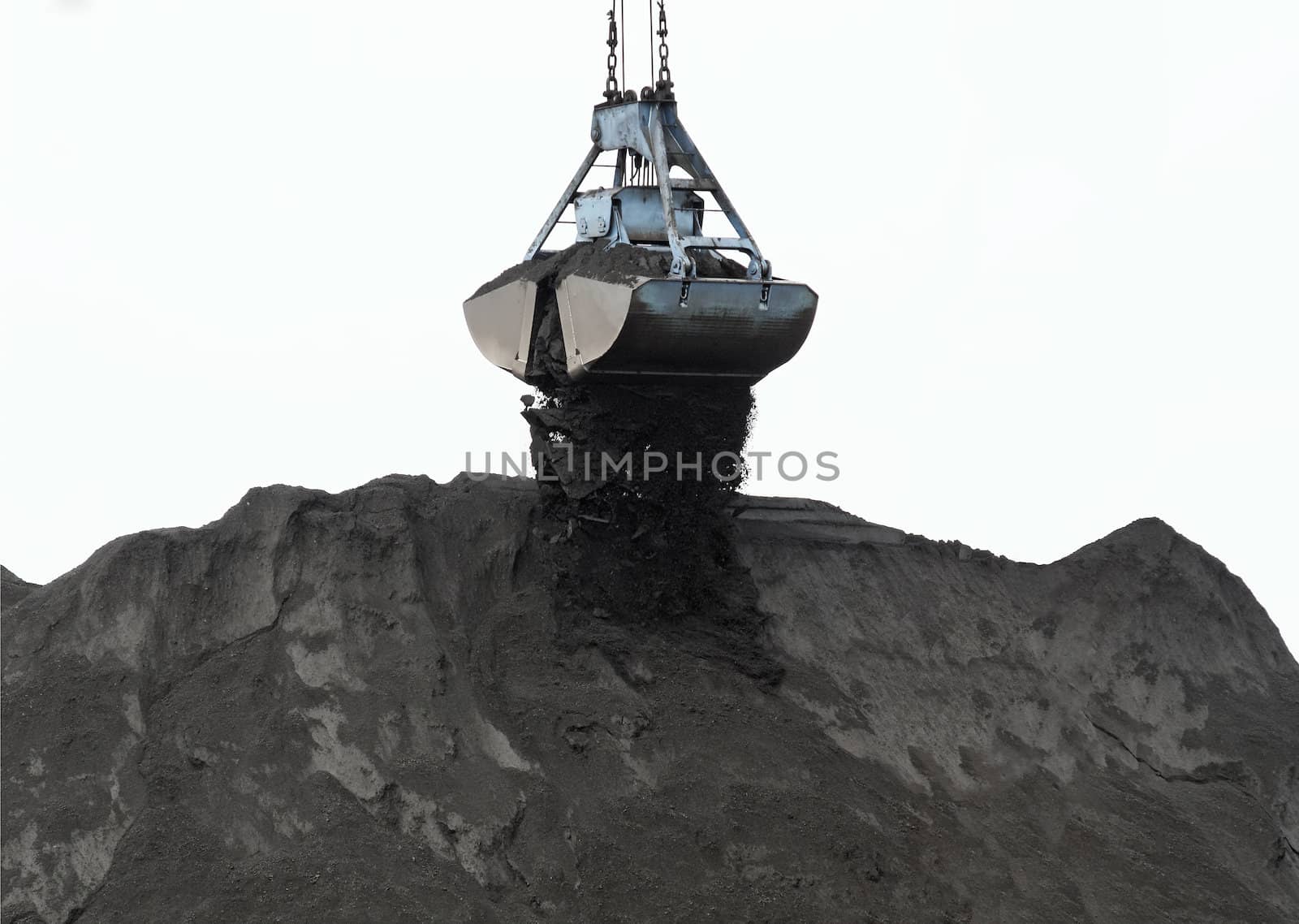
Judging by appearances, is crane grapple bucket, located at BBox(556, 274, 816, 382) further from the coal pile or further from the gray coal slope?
the gray coal slope

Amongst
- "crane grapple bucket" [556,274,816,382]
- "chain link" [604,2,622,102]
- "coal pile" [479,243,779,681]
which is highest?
"chain link" [604,2,622,102]

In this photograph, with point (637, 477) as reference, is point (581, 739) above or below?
below

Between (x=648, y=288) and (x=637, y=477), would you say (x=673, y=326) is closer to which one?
(x=648, y=288)

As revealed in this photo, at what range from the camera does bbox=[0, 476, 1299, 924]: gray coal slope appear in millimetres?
14156

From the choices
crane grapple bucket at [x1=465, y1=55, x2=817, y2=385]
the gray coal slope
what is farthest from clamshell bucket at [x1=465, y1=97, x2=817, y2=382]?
the gray coal slope

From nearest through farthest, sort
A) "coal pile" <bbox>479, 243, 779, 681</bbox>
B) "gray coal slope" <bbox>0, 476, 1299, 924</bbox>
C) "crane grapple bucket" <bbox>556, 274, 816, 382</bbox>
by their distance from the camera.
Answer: "gray coal slope" <bbox>0, 476, 1299, 924</bbox> → "crane grapple bucket" <bbox>556, 274, 816, 382</bbox> → "coal pile" <bbox>479, 243, 779, 681</bbox>

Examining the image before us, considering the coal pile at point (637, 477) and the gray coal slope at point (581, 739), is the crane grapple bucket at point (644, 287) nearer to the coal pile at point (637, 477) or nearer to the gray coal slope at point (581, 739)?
the coal pile at point (637, 477)

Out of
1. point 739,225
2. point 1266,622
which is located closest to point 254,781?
point 739,225

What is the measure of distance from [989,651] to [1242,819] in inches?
97.9

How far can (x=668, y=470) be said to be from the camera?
15.9 m

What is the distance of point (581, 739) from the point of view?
50.1 ft

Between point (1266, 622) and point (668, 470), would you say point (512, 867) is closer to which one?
point (668, 470)

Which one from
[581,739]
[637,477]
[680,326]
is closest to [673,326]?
[680,326]

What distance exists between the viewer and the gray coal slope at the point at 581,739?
46.4 feet
